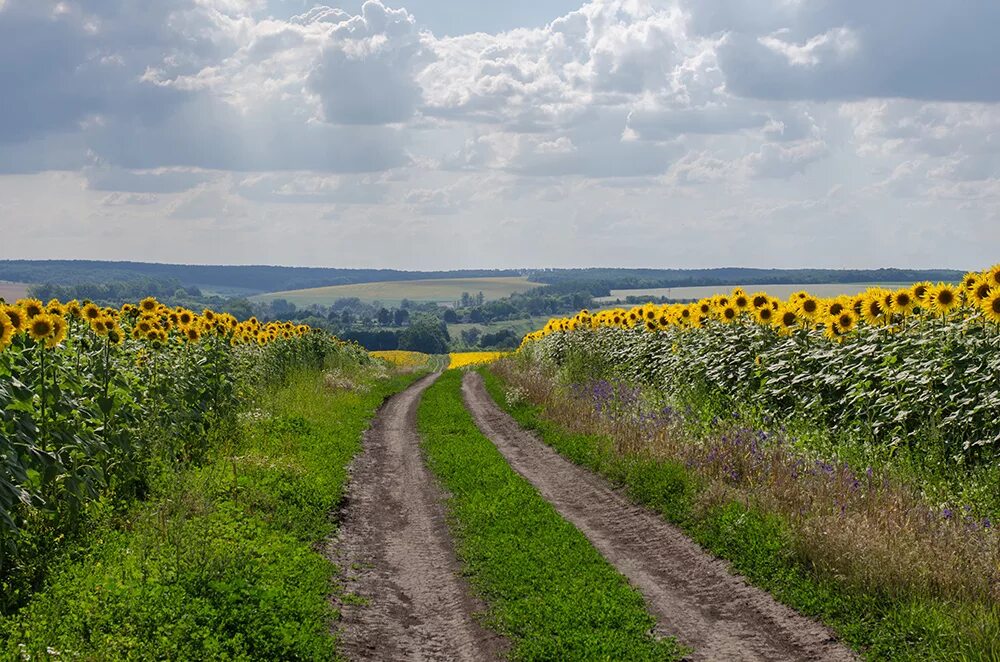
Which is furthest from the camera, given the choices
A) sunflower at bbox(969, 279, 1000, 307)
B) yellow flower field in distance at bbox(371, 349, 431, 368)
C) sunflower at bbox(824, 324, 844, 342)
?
yellow flower field in distance at bbox(371, 349, 431, 368)

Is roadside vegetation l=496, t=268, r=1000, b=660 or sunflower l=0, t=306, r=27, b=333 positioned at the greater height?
sunflower l=0, t=306, r=27, b=333

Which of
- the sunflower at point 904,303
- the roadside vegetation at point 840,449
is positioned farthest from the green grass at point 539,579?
the sunflower at point 904,303

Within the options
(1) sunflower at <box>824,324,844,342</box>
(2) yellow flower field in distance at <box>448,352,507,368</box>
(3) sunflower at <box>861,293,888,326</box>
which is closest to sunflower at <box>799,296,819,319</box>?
(1) sunflower at <box>824,324,844,342</box>

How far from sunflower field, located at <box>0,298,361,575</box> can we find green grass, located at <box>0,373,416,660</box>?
580mm

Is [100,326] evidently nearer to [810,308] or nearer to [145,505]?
[145,505]

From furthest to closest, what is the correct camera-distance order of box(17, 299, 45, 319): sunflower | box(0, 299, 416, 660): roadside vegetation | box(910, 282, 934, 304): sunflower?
box(910, 282, 934, 304): sunflower, box(17, 299, 45, 319): sunflower, box(0, 299, 416, 660): roadside vegetation

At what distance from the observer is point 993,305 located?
42.2 feet

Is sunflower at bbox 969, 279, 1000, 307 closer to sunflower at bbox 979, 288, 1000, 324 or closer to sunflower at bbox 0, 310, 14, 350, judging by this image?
sunflower at bbox 979, 288, 1000, 324

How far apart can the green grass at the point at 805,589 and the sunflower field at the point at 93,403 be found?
671cm

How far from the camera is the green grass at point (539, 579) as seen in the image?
8.41 m

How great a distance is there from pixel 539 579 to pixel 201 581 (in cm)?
349

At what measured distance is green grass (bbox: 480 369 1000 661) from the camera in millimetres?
7559

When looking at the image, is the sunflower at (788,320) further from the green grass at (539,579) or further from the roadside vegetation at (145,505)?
the roadside vegetation at (145,505)

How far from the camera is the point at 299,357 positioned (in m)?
33.5
